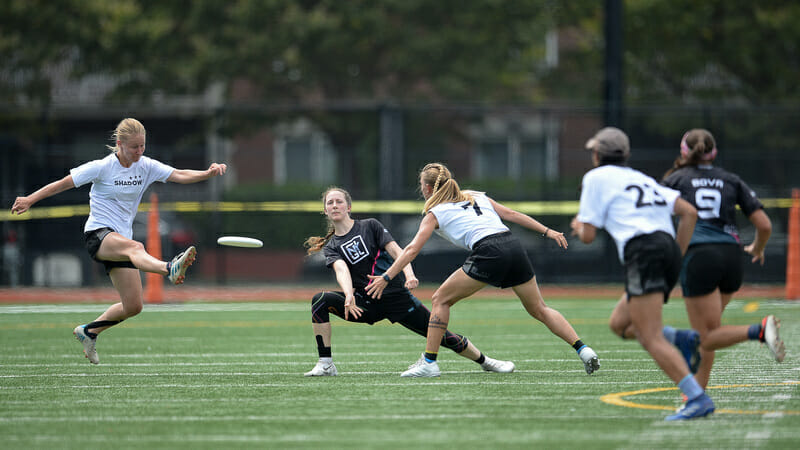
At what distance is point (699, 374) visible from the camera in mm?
7145

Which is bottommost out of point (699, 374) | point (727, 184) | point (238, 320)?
point (238, 320)

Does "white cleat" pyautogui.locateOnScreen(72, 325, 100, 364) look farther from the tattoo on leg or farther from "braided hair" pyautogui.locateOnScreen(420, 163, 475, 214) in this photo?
"braided hair" pyautogui.locateOnScreen(420, 163, 475, 214)

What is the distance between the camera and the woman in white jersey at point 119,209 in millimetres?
8992

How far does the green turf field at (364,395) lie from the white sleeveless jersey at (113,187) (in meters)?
1.35

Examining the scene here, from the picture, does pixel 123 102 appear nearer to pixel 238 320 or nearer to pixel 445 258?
pixel 445 258

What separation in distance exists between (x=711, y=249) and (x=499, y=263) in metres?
1.99

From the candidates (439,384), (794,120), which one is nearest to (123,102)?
(794,120)

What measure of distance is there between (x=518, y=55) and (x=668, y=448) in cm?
2421

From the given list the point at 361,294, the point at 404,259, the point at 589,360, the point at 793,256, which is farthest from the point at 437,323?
the point at 793,256

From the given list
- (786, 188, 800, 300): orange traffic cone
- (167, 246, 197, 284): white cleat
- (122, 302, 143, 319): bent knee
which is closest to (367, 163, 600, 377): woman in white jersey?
(167, 246, 197, 284): white cleat

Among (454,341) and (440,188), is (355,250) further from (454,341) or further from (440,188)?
(454,341)

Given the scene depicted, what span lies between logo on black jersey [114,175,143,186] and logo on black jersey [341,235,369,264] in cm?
194

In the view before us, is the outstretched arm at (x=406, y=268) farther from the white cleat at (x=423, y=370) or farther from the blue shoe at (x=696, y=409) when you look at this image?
the blue shoe at (x=696, y=409)

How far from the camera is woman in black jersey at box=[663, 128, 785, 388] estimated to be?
270 inches
